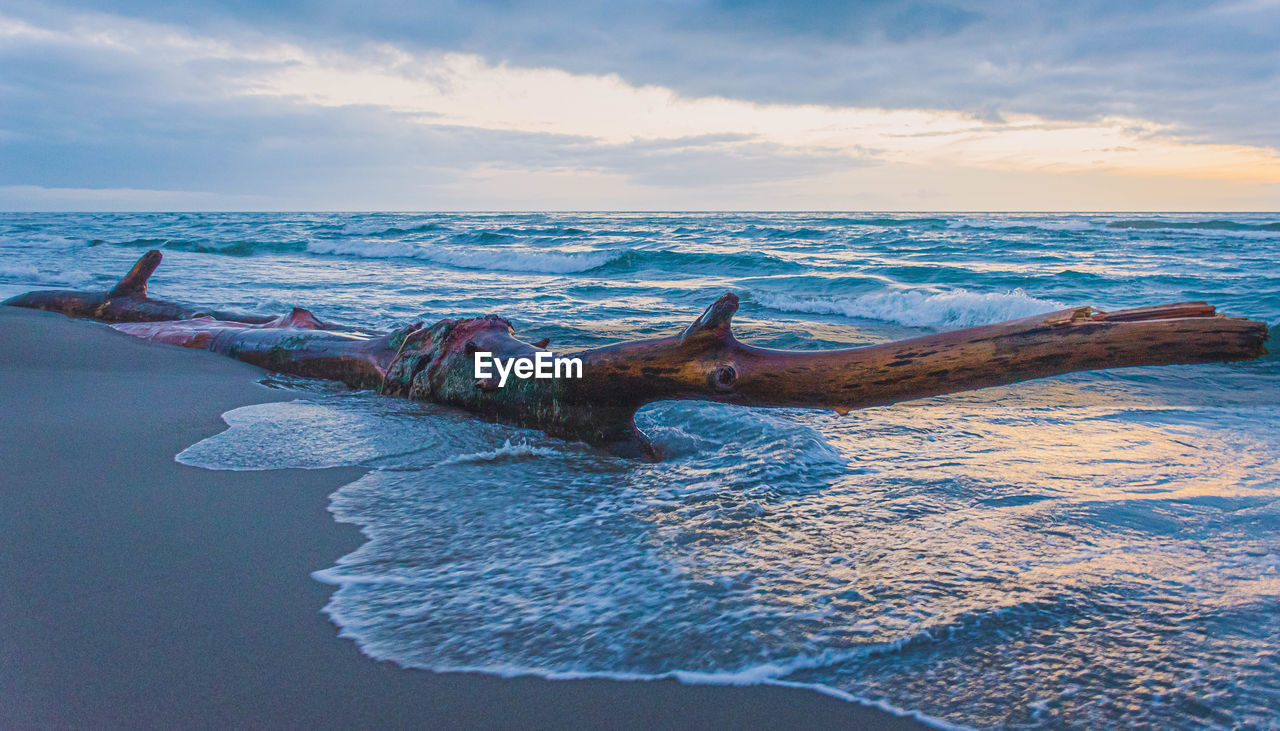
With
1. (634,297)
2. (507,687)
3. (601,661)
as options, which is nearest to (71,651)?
(507,687)

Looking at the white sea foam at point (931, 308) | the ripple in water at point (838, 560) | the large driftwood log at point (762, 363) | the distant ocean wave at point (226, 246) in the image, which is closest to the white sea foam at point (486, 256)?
the distant ocean wave at point (226, 246)

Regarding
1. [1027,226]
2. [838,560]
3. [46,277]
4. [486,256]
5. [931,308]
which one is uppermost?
[1027,226]

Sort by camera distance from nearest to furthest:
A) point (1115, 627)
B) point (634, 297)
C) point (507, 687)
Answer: point (507, 687) < point (1115, 627) < point (634, 297)

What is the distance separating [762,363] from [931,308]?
804cm

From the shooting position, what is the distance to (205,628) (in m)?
1.84

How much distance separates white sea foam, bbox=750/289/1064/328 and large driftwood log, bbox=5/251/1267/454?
7.27 m

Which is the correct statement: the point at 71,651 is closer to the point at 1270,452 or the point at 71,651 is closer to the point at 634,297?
the point at 1270,452

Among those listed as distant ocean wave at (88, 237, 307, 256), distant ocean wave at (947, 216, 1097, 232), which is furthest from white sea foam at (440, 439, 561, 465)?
distant ocean wave at (947, 216, 1097, 232)

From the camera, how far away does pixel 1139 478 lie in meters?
3.14

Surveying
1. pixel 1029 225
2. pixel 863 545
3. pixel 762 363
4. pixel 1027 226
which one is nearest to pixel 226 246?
pixel 762 363

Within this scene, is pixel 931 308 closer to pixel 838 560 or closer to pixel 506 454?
pixel 506 454

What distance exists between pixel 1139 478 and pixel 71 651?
3.89m

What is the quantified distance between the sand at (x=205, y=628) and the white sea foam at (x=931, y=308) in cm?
847

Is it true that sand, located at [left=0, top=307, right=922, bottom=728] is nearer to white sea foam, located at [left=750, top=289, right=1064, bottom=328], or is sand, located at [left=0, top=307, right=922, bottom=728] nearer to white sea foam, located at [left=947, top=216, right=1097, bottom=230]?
white sea foam, located at [left=750, top=289, right=1064, bottom=328]
